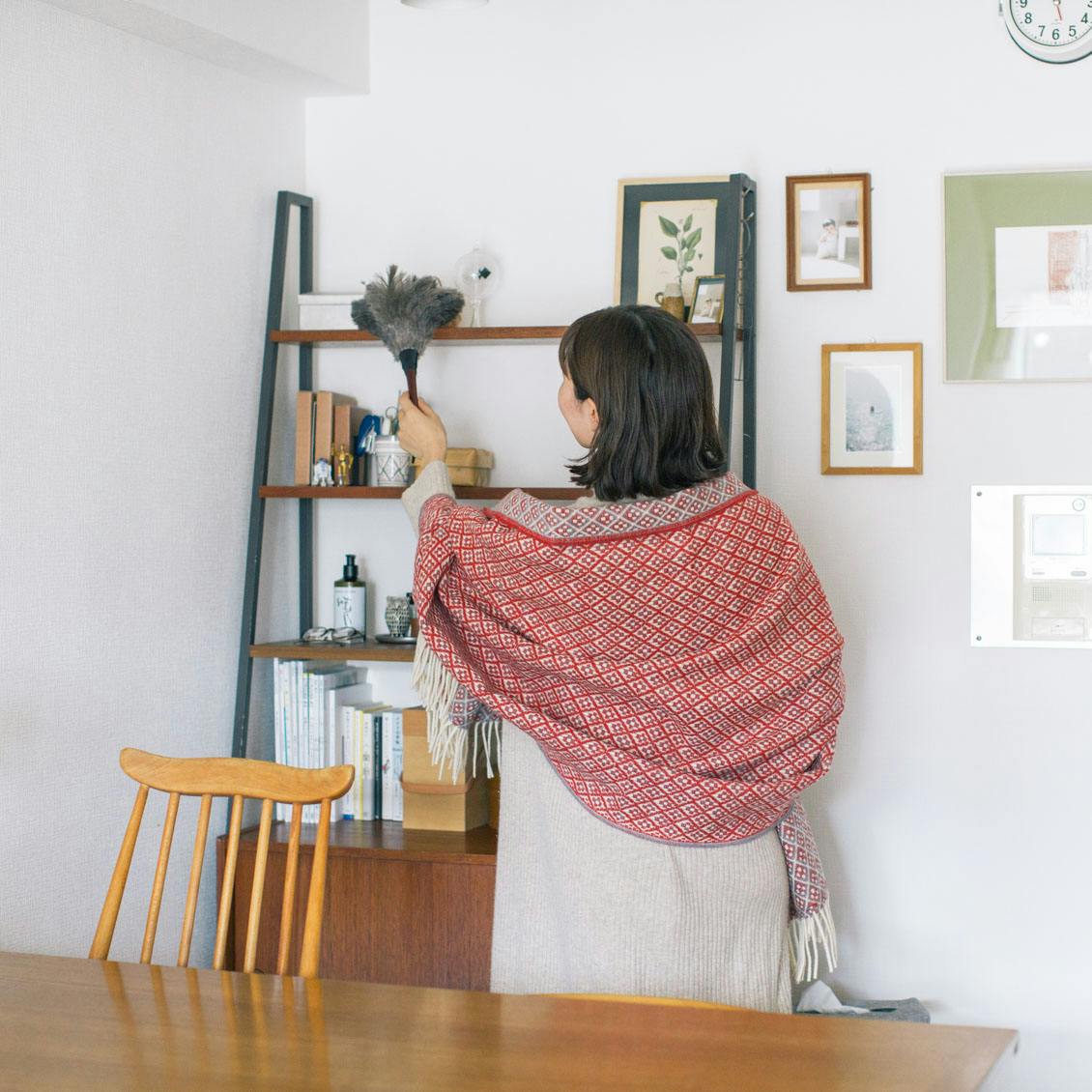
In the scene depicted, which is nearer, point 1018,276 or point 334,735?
point 1018,276

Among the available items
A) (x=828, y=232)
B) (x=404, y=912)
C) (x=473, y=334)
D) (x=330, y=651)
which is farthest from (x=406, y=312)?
(x=404, y=912)

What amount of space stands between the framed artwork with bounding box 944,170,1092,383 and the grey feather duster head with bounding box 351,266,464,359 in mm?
1020

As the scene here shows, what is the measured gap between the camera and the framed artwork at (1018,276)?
2779 millimetres

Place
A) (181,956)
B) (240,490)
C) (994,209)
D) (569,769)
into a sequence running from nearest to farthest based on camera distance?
(181,956), (569,769), (994,209), (240,490)

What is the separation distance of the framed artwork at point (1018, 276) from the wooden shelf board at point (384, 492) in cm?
82

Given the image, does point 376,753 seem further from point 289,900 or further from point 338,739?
point 289,900

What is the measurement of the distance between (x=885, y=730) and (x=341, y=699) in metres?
1.15

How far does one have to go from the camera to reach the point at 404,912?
267 centimetres

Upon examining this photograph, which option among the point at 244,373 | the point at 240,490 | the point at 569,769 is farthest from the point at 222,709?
the point at 569,769

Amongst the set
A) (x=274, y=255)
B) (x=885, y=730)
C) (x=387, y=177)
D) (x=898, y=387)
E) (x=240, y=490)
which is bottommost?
(x=885, y=730)

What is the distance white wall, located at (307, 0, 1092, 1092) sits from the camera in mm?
2814

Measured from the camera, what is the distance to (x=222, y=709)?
296 centimetres

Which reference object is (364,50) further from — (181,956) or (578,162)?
(181,956)

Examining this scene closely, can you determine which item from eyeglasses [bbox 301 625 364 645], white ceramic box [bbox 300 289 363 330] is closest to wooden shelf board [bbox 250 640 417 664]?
eyeglasses [bbox 301 625 364 645]
